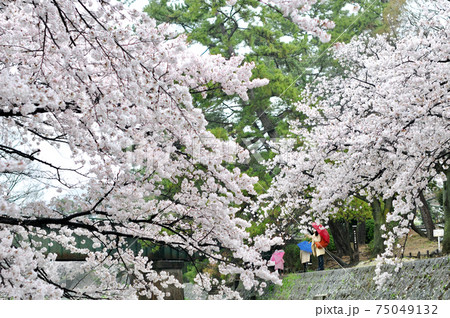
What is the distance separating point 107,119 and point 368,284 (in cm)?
748

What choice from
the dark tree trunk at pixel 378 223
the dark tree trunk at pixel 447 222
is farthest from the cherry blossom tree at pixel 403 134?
the dark tree trunk at pixel 378 223

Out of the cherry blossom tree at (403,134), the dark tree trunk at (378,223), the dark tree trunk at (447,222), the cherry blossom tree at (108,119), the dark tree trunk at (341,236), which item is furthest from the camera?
the dark tree trunk at (341,236)

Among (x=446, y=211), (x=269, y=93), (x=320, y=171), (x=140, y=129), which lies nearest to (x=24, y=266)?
(x=140, y=129)

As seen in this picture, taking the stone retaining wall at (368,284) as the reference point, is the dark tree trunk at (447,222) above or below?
above

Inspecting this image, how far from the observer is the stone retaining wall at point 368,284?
731 cm

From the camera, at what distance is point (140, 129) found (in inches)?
Result: 203

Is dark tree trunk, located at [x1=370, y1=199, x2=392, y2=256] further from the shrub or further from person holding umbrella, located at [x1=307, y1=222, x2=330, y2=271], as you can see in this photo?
the shrub

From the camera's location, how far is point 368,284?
9570 millimetres

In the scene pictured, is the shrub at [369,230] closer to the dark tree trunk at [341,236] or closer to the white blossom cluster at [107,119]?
the dark tree trunk at [341,236]

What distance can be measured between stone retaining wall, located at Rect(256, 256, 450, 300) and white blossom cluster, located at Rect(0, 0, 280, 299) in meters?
2.91

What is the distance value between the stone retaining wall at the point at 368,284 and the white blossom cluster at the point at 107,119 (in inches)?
115

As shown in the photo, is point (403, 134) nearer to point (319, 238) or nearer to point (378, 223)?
point (319, 238)

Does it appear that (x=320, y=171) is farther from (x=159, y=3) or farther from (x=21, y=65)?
(x=159, y=3)

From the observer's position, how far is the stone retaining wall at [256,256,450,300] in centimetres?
731
